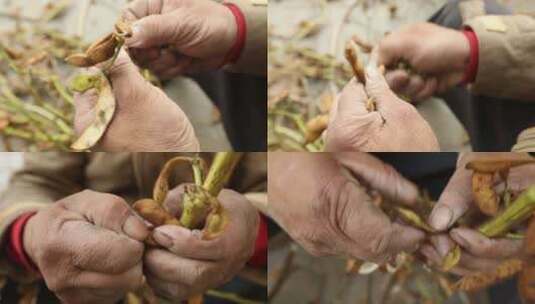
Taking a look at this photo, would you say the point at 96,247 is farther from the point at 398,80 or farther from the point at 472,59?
the point at 472,59

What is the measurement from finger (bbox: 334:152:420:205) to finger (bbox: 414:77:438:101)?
4.4 inches

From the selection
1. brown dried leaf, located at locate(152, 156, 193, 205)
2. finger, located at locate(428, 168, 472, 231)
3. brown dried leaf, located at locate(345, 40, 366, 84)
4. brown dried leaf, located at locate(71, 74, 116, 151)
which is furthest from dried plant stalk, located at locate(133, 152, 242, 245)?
finger, located at locate(428, 168, 472, 231)

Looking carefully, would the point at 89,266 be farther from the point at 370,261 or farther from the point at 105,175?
the point at 370,261

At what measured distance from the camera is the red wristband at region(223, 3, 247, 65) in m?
1.05

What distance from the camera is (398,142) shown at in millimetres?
1042

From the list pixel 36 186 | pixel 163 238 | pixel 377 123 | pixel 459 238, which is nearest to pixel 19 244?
pixel 36 186

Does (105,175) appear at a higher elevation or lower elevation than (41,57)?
lower

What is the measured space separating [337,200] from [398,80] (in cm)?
20

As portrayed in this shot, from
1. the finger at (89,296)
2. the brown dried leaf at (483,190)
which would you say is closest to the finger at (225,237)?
the finger at (89,296)

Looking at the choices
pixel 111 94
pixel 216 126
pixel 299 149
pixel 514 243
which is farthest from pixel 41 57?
pixel 514 243

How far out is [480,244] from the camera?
3.53 feet

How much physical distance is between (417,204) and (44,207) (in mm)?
552

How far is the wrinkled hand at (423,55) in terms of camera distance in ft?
3.45

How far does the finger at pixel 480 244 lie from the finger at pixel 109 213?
46cm
